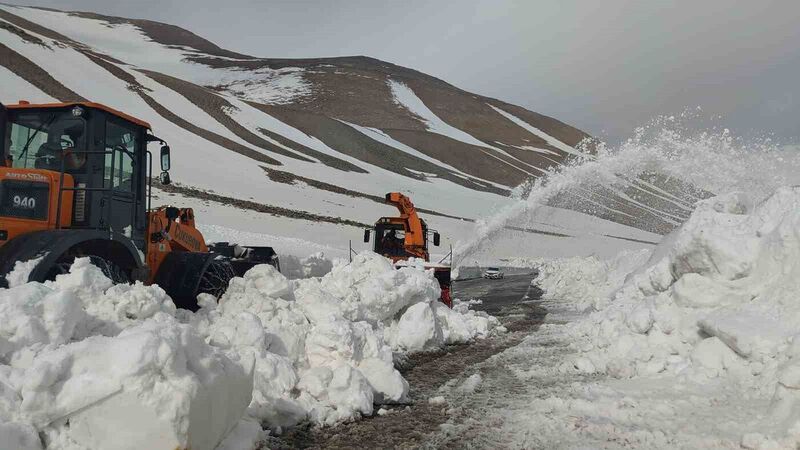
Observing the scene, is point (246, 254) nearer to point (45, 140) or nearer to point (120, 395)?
point (45, 140)

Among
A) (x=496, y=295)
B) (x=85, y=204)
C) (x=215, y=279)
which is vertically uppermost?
(x=85, y=204)

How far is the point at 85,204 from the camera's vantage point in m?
6.75

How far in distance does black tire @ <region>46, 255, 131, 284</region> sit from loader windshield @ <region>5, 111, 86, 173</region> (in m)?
1.16

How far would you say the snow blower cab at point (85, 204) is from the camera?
5910 millimetres

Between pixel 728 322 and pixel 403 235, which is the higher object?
pixel 728 322

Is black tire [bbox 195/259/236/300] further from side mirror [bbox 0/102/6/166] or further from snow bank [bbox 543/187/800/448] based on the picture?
snow bank [bbox 543/187/800/448]

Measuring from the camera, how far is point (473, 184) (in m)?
70.4

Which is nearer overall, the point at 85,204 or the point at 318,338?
the point at 318,338

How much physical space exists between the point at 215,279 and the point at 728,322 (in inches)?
257

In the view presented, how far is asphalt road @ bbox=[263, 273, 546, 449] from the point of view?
509cm

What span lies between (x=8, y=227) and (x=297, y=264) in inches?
390

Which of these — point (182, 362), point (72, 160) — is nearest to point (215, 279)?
point (72, 160)

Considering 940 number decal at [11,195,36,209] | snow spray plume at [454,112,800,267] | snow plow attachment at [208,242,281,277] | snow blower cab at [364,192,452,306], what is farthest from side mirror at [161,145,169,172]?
snow spray plume at [454,112,800,267]

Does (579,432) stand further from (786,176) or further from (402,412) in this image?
(786,176)
